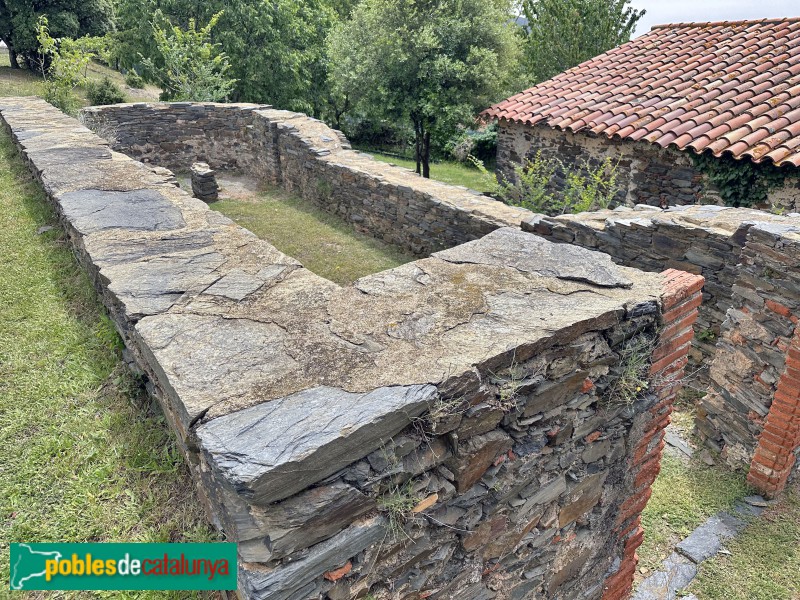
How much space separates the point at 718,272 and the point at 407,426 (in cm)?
428

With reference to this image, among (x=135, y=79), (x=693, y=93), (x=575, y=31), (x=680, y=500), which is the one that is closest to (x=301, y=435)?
(x=680, y=500)

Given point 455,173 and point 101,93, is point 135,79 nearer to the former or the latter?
point 101,93

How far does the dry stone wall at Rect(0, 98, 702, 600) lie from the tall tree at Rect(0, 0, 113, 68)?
1899cm

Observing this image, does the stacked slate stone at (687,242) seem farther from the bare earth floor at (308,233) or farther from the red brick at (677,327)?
the bare earth floor at (308,233)

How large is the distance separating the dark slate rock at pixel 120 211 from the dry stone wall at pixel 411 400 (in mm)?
44

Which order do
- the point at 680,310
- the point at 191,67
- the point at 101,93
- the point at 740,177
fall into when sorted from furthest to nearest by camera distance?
the point at 101,93
the point at 191,67
the point at 740,177
the point at 680,310

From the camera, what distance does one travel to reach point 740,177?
7402 millimetres

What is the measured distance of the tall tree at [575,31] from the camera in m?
17.6

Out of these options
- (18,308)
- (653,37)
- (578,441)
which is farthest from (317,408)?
(653,37)

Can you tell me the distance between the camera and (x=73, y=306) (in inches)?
139

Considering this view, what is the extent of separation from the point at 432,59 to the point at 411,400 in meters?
13.8

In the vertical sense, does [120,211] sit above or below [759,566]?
above

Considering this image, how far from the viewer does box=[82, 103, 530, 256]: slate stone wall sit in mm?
7277

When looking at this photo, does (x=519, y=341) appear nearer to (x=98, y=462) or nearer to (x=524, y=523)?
(x=524, y=523)
